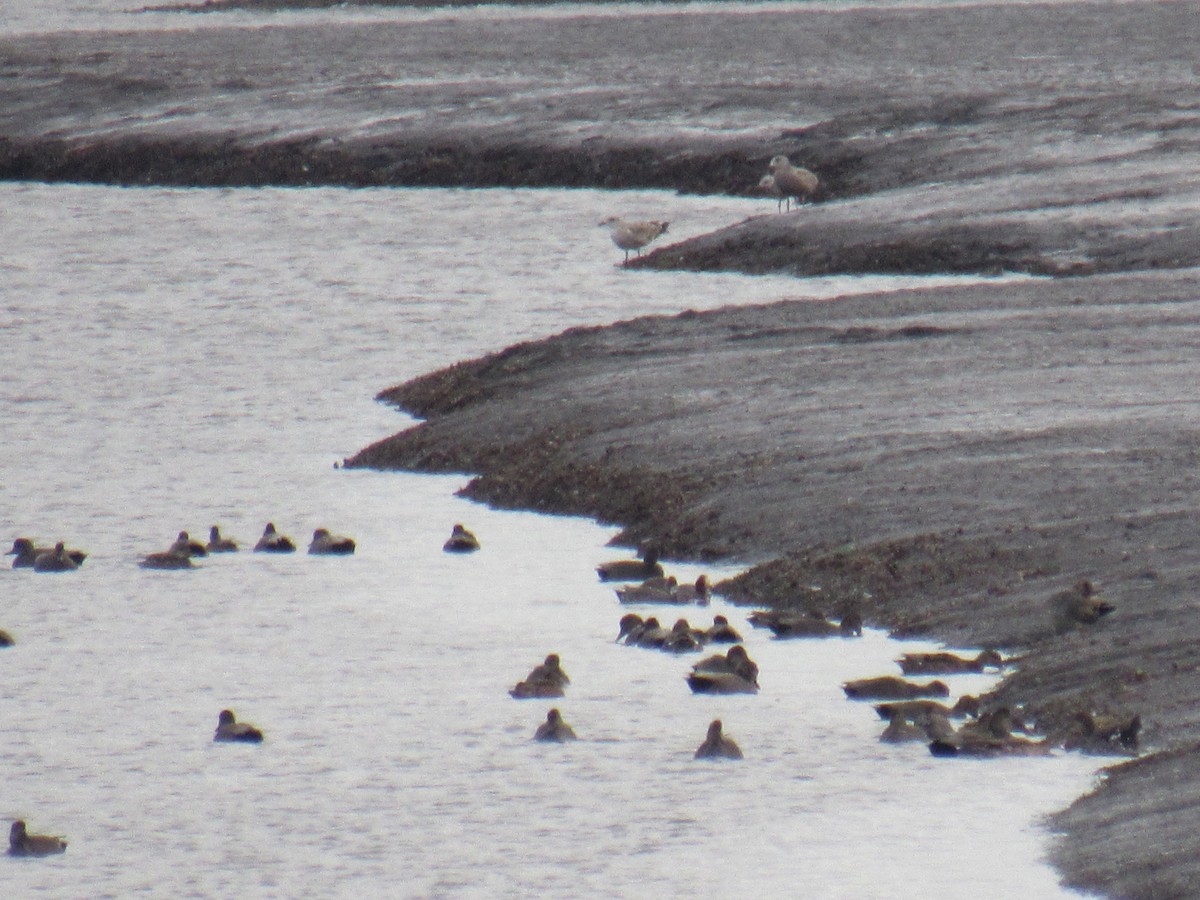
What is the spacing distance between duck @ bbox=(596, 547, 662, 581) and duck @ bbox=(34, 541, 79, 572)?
2407mm

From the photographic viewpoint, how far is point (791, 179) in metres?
27.6

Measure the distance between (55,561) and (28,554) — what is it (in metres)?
0.19

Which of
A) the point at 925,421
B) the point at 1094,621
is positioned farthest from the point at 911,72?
the point at 1094,621

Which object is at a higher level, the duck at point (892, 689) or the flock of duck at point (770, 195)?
the duck at point (892, 689)

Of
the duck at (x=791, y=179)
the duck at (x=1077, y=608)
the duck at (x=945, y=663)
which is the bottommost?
the duck at (x=791, y=179)

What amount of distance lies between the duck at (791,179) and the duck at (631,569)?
16.5 meters

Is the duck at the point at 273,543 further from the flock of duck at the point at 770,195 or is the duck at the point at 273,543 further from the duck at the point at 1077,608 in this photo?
the flock of duck at the point at 770,195

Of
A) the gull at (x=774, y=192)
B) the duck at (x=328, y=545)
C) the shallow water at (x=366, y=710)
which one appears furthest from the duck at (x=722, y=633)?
the gull at (x=774, y=192)

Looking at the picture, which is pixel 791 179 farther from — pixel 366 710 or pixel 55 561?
pixel 366 710

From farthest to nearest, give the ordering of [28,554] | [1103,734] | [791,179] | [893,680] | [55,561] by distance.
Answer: [791,179]
[28,554]
[55,561]
[893,680]
[1103,734]

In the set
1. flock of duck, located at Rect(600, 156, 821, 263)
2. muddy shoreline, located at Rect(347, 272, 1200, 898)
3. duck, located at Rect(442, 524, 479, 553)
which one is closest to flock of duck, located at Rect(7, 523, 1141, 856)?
muddy shoreline, located at Rect(347, 272, 1200, 898)

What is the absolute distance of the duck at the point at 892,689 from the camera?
Answer: 9.28 metres

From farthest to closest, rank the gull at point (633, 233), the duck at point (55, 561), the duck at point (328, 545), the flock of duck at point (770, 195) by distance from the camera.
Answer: the flock of duck at point (770, 195) < the gull at point (633, 233) < the duck at point (328, 545) < the duck at point (55, 561)

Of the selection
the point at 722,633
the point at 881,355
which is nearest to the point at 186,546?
the point at 722,633
